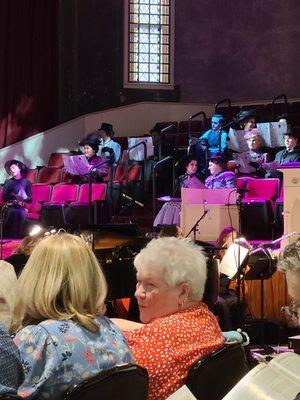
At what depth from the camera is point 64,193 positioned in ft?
37.4

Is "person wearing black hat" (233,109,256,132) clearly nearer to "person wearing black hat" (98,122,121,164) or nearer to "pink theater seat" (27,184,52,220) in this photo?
"person wearing black hat" (98,122,121,164)

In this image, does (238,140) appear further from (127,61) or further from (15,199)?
(127,61)

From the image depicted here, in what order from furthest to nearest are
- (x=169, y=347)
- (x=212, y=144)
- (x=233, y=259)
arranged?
(x=212, y=144)
(x=233, y=259)
(x=169, y=347)

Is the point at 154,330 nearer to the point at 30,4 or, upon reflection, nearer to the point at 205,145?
the point at 205,145

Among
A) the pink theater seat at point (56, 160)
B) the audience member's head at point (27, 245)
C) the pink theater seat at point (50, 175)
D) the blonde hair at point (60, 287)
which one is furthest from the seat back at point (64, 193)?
the blonde hair at point (60, 287)

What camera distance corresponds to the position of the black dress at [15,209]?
34.8 ft

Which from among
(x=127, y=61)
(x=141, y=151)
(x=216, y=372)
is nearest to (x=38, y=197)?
(x=141, y=151)

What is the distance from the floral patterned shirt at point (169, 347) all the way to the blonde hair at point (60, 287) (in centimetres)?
31

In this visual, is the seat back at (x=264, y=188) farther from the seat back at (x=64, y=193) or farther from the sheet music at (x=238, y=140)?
the seat back at (x=64, y=193)

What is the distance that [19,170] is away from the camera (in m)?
11.5

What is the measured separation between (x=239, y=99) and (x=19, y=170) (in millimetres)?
5580

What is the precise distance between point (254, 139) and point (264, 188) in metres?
1.55

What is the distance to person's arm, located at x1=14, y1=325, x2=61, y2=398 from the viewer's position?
2051 mm

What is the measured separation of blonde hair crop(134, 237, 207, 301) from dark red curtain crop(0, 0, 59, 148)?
11.2 m
